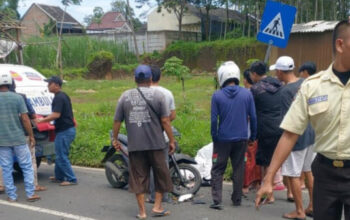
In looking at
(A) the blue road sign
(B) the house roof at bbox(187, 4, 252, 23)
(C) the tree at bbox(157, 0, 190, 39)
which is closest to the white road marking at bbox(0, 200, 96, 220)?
(A) the blue road sign

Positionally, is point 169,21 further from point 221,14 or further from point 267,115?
point 267,115

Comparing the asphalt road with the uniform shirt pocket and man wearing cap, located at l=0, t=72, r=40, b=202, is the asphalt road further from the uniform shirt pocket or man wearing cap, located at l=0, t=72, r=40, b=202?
the uniform shirt pocket

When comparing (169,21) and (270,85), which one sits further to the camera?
(169,21)

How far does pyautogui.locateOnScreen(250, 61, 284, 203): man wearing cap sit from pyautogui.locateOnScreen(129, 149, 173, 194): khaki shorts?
1.39 m

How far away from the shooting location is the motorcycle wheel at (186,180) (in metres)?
6.08

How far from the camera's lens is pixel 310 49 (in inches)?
763

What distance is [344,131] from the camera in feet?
9.33

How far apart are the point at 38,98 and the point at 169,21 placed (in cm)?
4216

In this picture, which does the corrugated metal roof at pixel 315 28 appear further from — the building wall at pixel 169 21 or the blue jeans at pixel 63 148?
the building wall at pixel 169 21

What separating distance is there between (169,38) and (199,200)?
99.0 ft

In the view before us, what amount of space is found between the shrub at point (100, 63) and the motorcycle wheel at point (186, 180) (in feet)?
74.7

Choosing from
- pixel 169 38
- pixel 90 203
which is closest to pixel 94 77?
pixel 169 38

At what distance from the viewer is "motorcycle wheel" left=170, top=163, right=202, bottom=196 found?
19.9 feet

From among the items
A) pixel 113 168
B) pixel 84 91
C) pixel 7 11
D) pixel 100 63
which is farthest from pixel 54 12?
pixel 113 168
